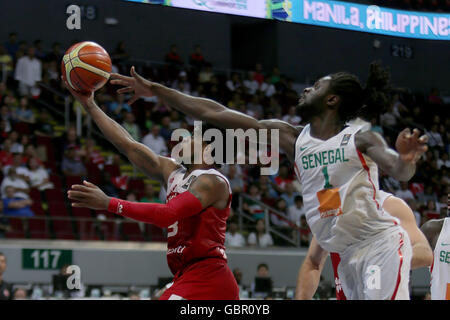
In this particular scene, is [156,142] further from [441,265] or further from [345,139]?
[345,139]

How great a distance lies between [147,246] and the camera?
399 inches

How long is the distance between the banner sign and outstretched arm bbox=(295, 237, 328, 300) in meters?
6.08

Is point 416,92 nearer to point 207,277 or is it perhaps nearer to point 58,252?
point 58,252

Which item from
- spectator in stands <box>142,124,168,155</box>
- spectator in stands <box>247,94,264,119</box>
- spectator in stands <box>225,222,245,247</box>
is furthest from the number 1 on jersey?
spectator in stands <box>247,94,264,119</box>

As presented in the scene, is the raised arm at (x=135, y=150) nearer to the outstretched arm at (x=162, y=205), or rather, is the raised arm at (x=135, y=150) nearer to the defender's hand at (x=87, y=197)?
the outstretched arm at (x=162, y=205)

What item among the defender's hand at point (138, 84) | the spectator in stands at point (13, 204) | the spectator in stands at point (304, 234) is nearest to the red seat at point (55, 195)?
the spectator in stands at point (13, 204)

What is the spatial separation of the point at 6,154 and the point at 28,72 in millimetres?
2385

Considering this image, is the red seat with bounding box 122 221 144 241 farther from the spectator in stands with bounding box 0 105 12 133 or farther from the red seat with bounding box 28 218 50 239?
the spectator in stands with bounding box 0 105 12 133

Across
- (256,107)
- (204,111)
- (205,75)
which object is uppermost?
(205,75)

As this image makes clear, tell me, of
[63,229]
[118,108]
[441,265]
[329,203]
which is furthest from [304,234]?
[329,203]

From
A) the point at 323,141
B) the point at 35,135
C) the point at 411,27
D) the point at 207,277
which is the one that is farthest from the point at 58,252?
the point at 411,27

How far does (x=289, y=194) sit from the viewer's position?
39.4 feet

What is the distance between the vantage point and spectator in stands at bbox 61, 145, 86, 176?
10148mm

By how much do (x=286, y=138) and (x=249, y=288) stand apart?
6.52 metres
